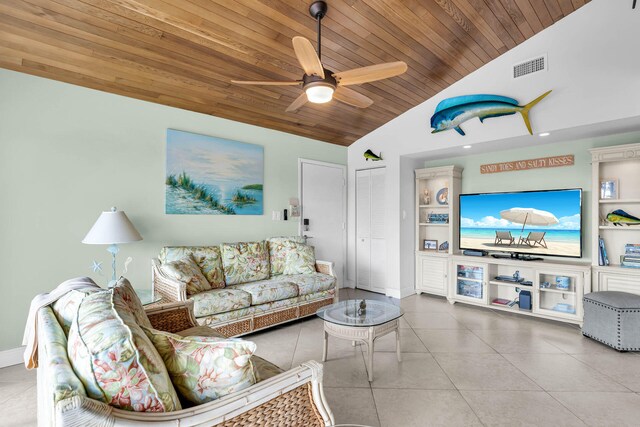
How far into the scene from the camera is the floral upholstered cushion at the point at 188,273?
294cm

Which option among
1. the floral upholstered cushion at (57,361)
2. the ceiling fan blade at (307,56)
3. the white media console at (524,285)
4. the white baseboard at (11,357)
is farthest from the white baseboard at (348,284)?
the floral upholstered cushion at (57,361)

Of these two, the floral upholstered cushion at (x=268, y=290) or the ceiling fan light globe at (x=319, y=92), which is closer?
the ceiling fan light globe at (x=319, y=92)

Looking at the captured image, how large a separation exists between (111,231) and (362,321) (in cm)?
223

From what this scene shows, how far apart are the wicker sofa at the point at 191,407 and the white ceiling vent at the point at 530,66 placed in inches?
155

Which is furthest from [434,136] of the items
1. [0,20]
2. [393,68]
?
[0,20]

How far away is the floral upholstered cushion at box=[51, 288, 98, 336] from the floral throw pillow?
9.09ft

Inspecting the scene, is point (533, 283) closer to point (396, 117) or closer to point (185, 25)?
point (396, 117)

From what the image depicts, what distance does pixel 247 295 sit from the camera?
3199 mm

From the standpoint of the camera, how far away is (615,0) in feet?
9.98

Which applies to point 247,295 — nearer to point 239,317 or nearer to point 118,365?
point 239,317

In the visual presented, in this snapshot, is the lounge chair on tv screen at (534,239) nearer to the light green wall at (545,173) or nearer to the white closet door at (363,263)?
the light green wall at (545,173)

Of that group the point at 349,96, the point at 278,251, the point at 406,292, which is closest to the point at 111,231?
the point at 278,251

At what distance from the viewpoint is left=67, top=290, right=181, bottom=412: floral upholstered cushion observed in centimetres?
88

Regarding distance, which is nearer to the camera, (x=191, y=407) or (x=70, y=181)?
(x=191, y=407)
